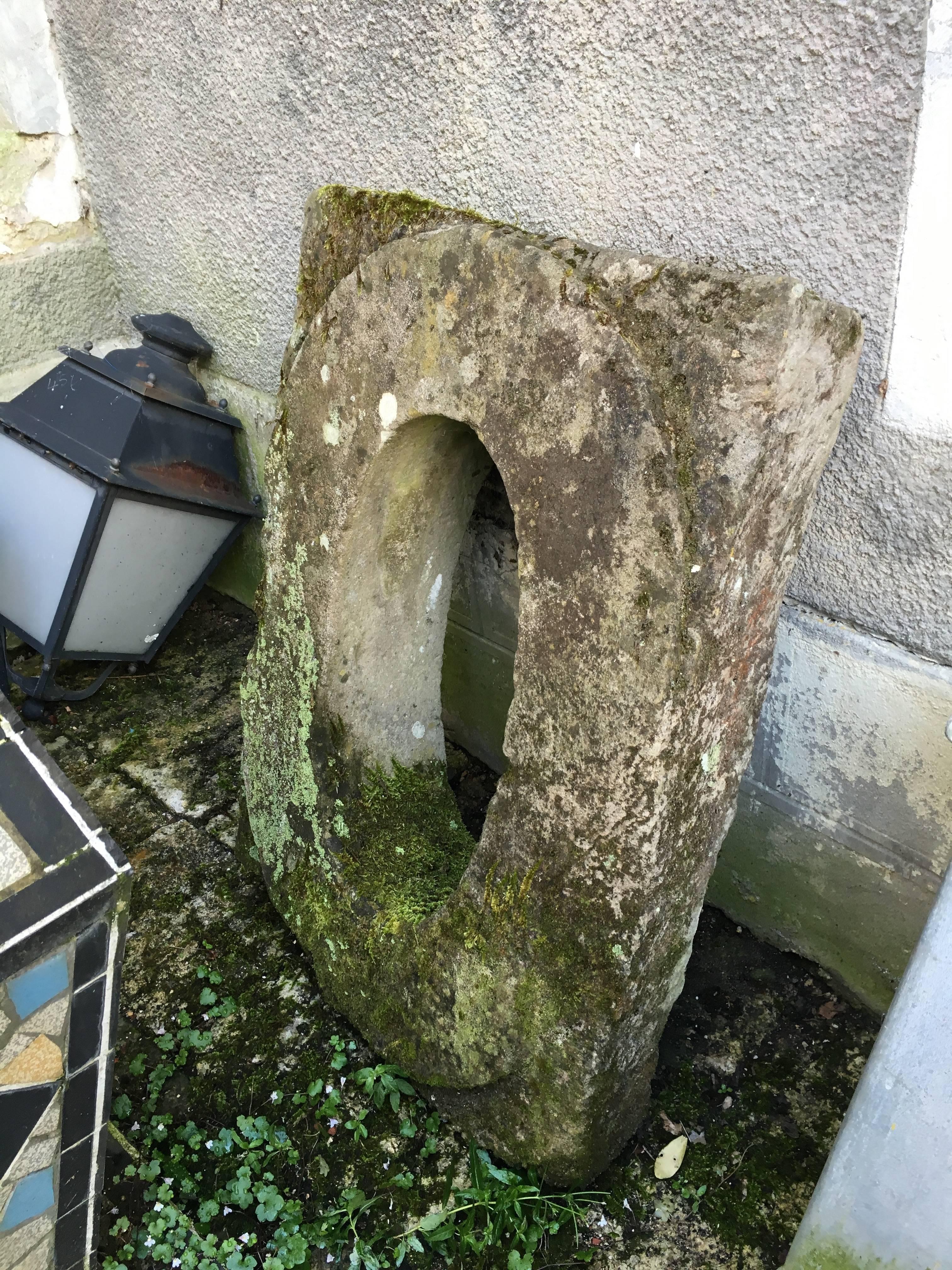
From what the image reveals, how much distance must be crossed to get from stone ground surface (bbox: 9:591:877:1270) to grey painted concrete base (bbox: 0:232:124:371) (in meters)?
1.52

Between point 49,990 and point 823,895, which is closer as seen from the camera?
point 49,990

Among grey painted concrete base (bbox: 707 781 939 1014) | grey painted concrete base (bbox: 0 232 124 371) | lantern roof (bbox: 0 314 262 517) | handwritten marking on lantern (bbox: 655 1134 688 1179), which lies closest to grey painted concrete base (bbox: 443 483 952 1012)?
grey painted concrete base (bbox: 707 781 939 1014)

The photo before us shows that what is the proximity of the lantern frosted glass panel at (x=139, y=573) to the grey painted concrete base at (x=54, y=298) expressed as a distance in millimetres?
960

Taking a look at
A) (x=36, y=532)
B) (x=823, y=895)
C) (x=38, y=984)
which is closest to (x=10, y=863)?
(x=38, y=984)

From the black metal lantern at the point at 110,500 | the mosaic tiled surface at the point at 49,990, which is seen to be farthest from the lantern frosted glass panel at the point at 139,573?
the mosaic tiled surface at the point at 49,990

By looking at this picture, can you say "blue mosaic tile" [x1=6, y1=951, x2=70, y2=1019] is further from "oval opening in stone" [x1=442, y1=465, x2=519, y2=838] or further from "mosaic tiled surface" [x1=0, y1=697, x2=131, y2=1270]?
"oval opening in stone" [x1=442, y1=465, x2=519, y2=838]

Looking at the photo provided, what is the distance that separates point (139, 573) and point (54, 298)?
109 cm

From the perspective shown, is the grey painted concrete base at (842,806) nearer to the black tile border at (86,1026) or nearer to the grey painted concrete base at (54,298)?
the black tile border at (86,1026)

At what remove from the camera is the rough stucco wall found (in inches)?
54.8

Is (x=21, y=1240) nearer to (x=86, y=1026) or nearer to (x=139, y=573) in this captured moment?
(x=86, y=1026)

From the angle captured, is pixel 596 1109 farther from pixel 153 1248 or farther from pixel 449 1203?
pixel 153 1248

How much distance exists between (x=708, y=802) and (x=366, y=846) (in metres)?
0.75

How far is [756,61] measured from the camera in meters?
1.43

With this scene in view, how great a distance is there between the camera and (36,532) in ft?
8.41
